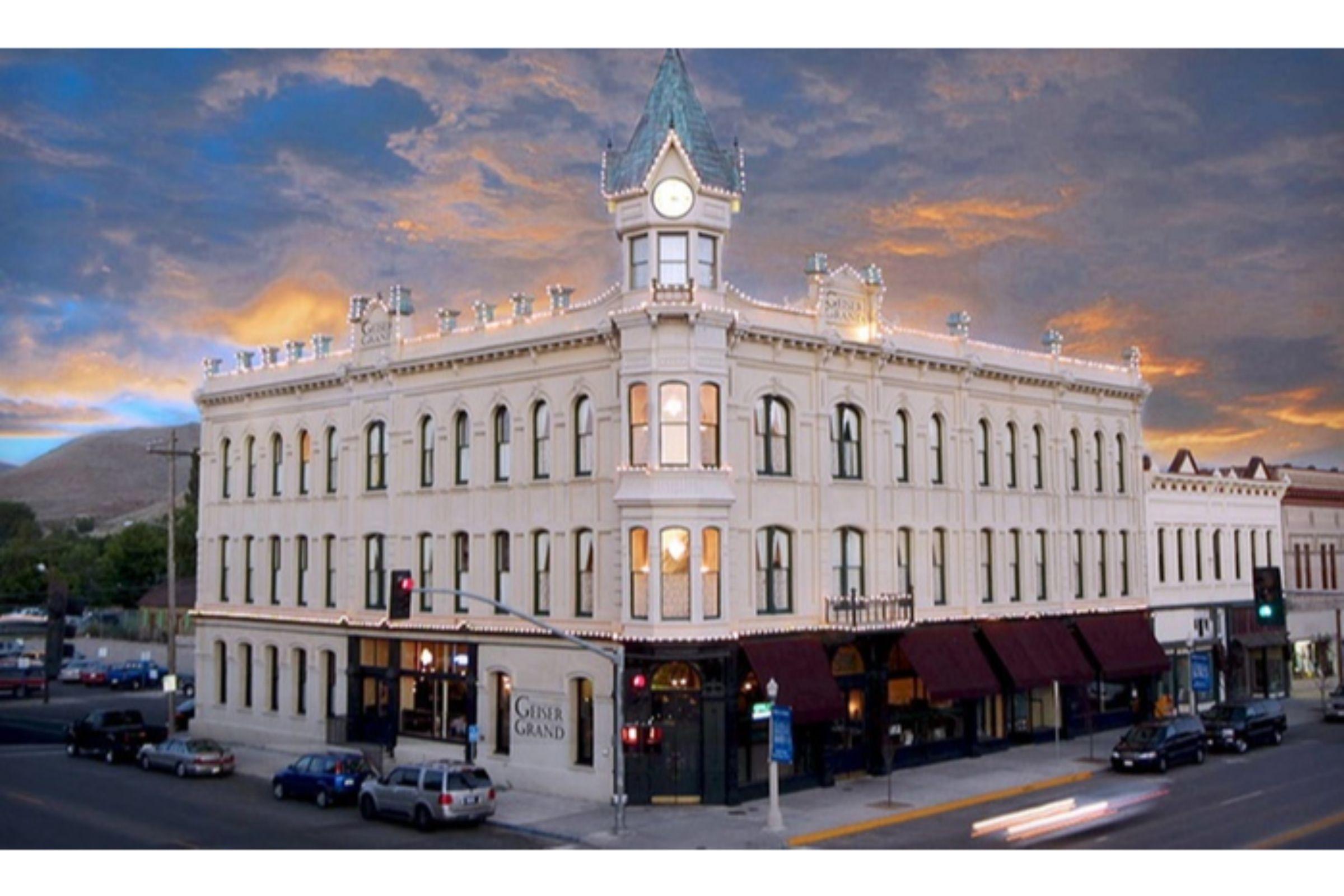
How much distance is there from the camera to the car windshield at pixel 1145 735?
4050cm

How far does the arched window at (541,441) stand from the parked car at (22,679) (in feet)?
136

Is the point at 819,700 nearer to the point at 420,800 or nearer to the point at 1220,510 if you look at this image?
the point at 420,800

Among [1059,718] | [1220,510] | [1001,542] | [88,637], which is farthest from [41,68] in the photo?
[88,637]

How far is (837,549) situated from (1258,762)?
15131 mm

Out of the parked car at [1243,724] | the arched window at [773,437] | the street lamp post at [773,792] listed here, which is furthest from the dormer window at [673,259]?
the parked car at [1243,724]

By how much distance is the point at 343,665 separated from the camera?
45.3 metres

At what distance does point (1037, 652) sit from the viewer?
1780 inches

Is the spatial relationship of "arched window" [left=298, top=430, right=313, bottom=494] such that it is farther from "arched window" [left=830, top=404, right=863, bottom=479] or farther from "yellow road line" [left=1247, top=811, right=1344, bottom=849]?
"yellow road line" [left=1247, top=811, right=1344, bottom=849]

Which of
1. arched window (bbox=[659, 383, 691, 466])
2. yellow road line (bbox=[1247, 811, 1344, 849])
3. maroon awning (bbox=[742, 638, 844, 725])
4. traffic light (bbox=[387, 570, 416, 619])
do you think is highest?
arched window (bbox=[659, 383, 691, 466])

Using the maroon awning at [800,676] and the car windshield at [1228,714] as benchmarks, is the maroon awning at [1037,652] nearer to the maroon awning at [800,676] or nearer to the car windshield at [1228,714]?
the car windshield at [1228,714]

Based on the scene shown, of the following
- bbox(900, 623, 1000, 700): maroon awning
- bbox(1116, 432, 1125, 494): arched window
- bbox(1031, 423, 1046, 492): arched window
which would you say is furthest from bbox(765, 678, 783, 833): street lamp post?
bbox(1116, 432, 1125, 494): arched window

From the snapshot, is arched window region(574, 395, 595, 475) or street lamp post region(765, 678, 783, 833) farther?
arched window region(574, 395, 595, 475)

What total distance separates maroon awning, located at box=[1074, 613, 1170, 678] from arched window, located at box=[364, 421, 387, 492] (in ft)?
81.5

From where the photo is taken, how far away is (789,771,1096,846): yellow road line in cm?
3128
